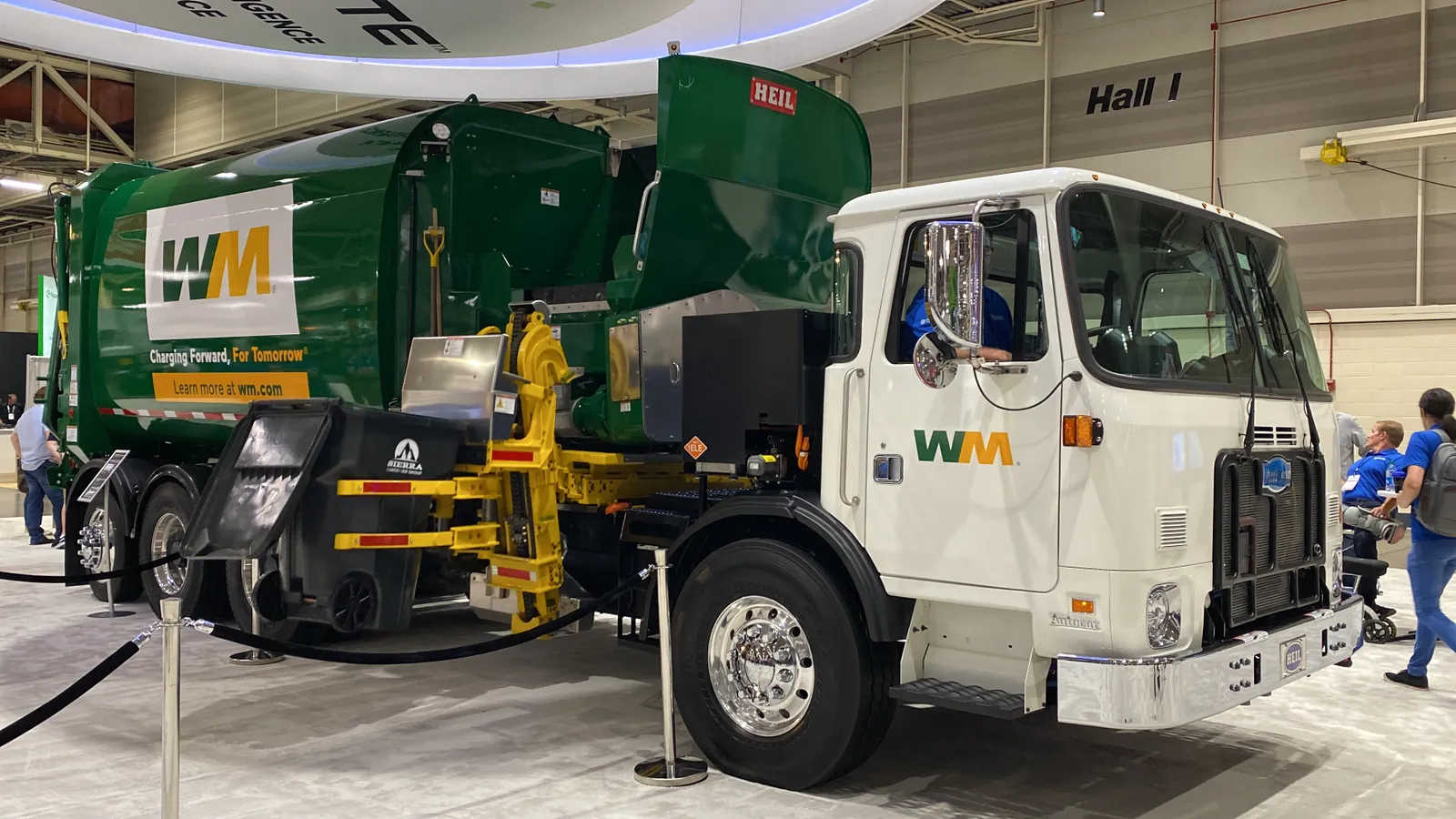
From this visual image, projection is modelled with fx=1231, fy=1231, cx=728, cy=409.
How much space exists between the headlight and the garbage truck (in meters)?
0.01

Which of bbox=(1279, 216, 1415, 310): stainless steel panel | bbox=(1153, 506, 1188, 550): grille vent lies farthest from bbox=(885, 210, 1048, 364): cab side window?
bbox=(1279, 216, 1415, 310): stainless steel panel

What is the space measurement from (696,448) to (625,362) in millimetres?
889

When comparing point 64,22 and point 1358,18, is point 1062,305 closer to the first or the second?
point 64,22

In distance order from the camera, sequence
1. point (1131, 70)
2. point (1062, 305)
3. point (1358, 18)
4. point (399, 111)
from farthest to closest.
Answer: point (399, 111) → point (1131, 70) → point (1358, 18) → point (1062, 305)

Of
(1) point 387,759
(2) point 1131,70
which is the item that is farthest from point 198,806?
(2) point 1131,70

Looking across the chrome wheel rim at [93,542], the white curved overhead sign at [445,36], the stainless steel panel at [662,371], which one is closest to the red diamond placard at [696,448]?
the stainless steel panel at [662,371]

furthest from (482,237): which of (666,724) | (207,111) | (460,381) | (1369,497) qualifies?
(207,111)

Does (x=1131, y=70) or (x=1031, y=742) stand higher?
(x=1131, y=70)

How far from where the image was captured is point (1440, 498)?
268 inches

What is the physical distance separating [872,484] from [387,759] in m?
2.53

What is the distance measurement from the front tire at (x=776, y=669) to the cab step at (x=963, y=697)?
0.20 m

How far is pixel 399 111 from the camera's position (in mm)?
20766

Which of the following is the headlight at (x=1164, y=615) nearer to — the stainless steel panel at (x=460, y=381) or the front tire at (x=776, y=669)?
the front tire at (x=776, y=669)

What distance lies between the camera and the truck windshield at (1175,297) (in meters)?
4.39
